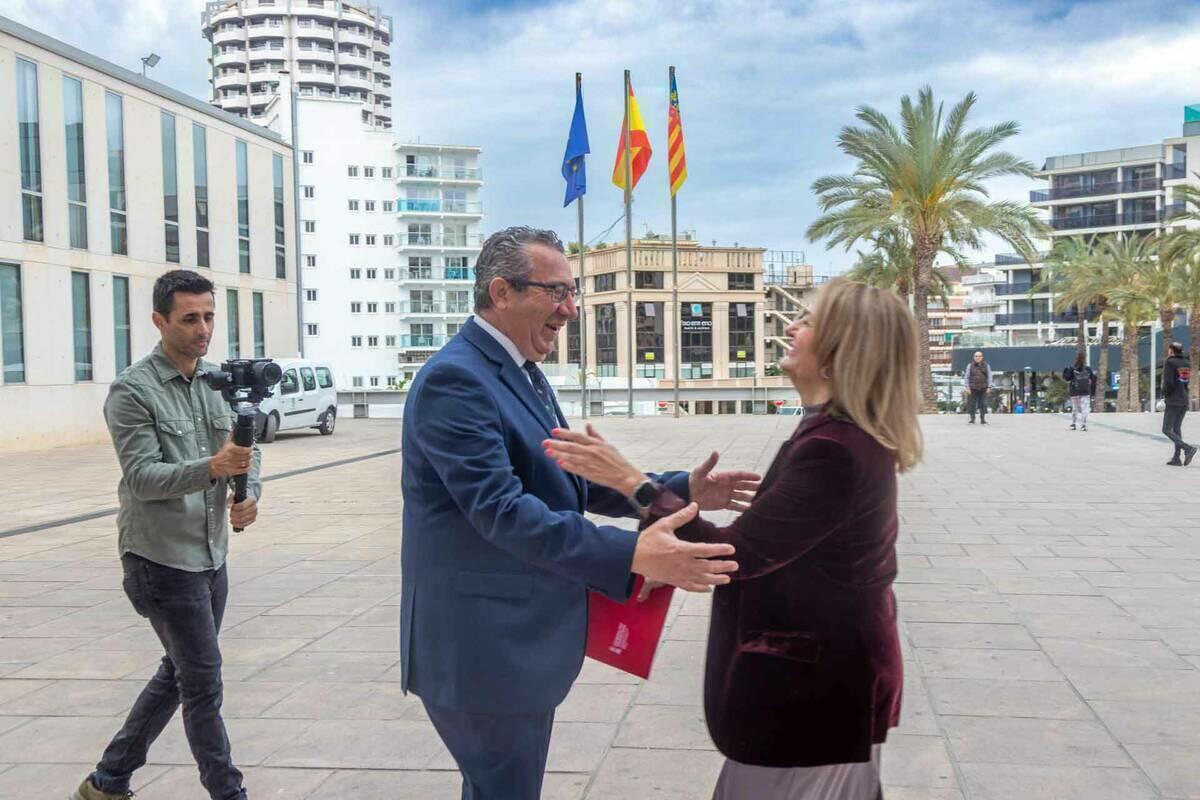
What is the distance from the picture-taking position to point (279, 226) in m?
30.8

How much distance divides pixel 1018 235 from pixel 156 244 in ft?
75.7

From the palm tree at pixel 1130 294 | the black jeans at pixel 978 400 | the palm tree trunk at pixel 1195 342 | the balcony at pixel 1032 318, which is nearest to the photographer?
the black jeans at pixel 978 400

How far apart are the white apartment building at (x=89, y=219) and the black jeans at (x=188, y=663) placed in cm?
1930

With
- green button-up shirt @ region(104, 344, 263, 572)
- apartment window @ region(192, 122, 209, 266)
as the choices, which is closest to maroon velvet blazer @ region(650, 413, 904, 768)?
green button-up shirt @ region(104, 344, 263, 572)

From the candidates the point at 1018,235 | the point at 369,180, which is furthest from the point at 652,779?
the point at 369,180

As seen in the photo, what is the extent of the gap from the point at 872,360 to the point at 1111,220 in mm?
91273

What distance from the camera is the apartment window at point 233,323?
28.2 m

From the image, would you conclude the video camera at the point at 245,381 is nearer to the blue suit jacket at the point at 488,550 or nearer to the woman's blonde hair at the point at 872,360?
the blue suit jacket at the point at 488,550

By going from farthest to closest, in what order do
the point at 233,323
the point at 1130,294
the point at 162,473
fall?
the point at 1130,294, the point at 233,323, the point at 162,473

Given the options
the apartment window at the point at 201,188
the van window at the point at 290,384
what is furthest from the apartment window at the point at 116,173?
the van window at the point at 290,384

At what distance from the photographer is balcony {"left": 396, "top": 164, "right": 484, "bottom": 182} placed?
76.7 meters

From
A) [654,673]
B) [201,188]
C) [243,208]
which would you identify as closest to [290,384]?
[201,188]

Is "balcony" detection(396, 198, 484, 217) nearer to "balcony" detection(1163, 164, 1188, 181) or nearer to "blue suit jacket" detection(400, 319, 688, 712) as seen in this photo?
"balcony" detection(1163, 164, 1188, 181)

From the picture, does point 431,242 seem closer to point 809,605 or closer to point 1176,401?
point 1176,401
